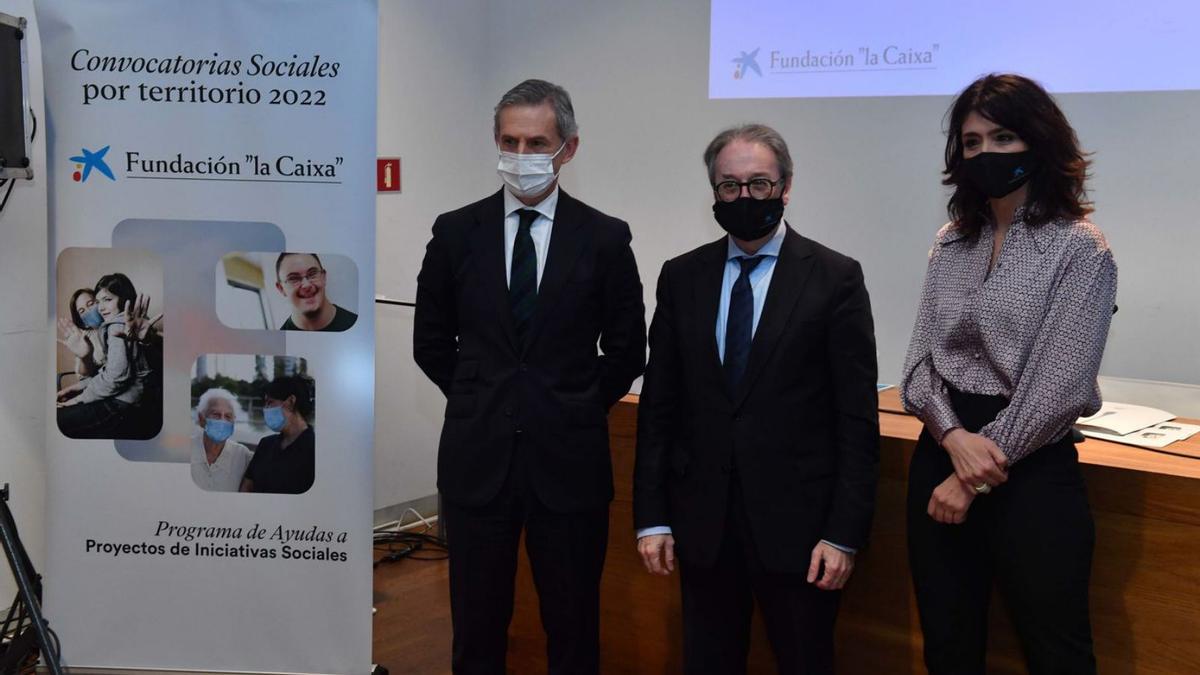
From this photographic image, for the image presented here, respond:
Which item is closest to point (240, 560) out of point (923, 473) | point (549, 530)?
point (549, 530)

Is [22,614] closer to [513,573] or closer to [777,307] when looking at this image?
[513,573]

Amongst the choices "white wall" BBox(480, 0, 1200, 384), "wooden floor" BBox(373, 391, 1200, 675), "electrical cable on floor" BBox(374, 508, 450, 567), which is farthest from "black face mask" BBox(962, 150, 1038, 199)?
"electrical cable on floor" BBox(374, 508, 450, 567)

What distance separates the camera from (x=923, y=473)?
1685 millimetres

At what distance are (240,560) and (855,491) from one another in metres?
1.56

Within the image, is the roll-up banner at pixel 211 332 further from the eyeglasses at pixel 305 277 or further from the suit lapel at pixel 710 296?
the suit lapel at pixel 710 296

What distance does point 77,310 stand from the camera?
2314 millimetres

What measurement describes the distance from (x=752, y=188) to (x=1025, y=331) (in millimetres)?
533

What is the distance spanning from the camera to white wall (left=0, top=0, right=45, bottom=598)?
2.78 m

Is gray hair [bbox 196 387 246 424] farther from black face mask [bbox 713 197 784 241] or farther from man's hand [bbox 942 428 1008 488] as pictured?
man's hand [bbox 942 428 1008 488]

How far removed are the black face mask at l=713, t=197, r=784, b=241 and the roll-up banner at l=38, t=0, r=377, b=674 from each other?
98 cm

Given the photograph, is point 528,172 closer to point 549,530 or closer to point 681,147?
point 549,530

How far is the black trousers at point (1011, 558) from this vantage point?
5.04 feet

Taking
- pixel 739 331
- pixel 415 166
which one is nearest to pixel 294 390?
pixel 739 331

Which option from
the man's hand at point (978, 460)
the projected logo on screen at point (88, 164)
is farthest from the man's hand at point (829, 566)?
the projected logo on screen at point (88, 164)
